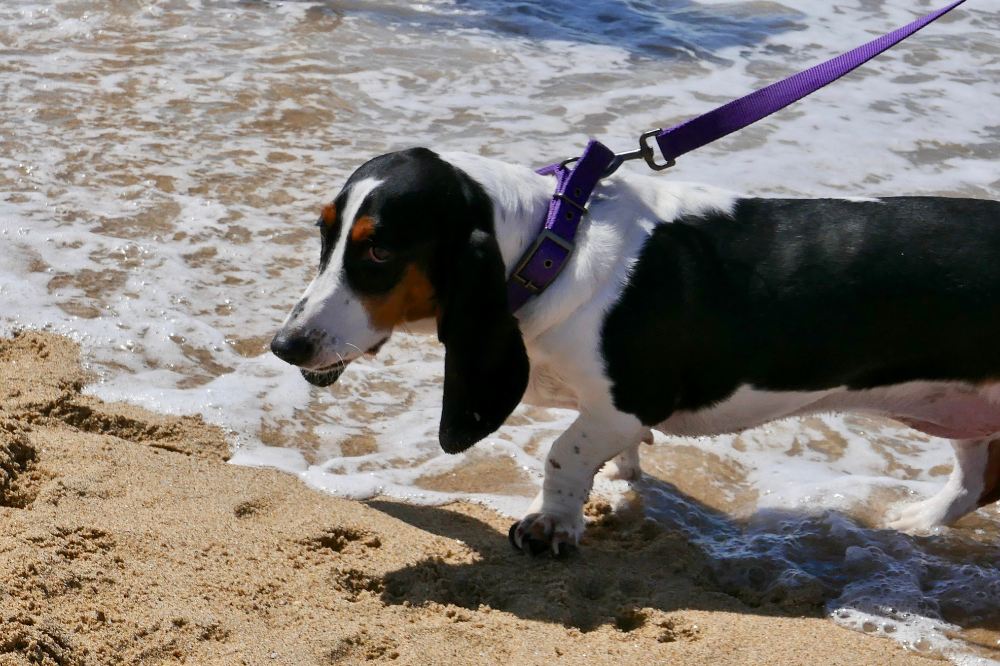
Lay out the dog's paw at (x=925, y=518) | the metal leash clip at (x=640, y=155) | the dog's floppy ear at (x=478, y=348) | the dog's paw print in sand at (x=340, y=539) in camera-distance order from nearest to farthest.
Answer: the dog's floppy ear at (x=478, y=348) → the dog's paw print in sand at (x=340, y=539) → the metal leash clip at (x=640, y=155) → the dog's paw at (x=925, y=518)

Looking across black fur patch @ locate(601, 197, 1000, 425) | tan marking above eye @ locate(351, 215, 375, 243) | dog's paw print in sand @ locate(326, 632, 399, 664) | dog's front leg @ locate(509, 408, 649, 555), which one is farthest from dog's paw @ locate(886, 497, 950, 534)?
tan marking above eye @ locate(351, 215, 375, 243)

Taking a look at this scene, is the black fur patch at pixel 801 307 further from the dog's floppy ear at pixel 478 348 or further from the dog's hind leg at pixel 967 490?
the dog's hind leg at pixel 967 490

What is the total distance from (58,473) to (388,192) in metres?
1.30

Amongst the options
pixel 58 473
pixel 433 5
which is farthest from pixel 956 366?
pixel 433 5

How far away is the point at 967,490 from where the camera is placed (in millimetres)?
3662

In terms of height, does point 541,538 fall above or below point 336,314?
below

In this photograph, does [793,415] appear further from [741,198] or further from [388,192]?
[388,192]

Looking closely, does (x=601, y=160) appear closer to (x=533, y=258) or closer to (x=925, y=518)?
(x=533, y=258)

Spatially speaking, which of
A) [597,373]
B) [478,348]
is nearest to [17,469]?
[478,348]

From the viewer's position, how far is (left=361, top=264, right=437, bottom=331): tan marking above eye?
2979 millimetres

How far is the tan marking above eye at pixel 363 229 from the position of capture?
290 centimetres

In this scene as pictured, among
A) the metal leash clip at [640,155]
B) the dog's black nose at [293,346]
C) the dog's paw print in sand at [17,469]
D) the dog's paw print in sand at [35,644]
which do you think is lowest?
the dog's paw print in sand at [17,469]

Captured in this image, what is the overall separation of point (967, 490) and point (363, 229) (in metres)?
2.38

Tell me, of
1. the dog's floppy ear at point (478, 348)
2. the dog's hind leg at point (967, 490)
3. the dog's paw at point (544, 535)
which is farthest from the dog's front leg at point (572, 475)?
the dog's hind leg at point (967, 490)
